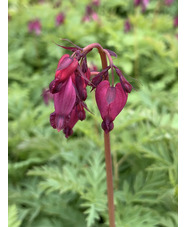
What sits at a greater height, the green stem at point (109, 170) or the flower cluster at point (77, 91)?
the flower cluster at point (77, 91)

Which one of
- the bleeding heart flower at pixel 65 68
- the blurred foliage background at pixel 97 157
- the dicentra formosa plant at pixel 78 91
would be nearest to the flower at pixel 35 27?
the blurred foliage background at pixel 97 157

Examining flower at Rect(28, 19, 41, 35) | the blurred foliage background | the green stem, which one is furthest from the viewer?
flower at Rect(28, 19, 41, 35)

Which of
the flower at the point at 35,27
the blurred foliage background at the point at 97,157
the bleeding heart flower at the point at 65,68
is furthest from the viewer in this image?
the flower at the point at 35,27

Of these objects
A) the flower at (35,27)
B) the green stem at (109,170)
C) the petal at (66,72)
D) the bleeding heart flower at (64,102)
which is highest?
the flower at (35,27)

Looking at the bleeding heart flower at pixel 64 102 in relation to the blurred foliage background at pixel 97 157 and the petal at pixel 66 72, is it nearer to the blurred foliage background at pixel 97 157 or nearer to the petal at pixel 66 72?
the petal at pixel 66 72

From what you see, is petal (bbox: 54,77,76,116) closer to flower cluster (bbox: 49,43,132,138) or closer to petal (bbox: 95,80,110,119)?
flower cluster (bbox: 49,43,132,138)

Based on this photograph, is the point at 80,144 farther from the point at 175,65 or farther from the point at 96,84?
the point at 175,65

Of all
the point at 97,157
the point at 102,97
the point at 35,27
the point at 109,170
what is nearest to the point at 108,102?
the point at 102,97

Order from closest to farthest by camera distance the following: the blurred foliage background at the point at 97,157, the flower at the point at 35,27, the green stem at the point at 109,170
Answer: the green stem at the point at 109,170 < the blurred foliage background at the point at 97,157 < the flower at the point at 35,27

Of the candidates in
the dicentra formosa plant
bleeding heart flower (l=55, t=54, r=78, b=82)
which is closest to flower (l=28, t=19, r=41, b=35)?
the dicentra formosa plant
